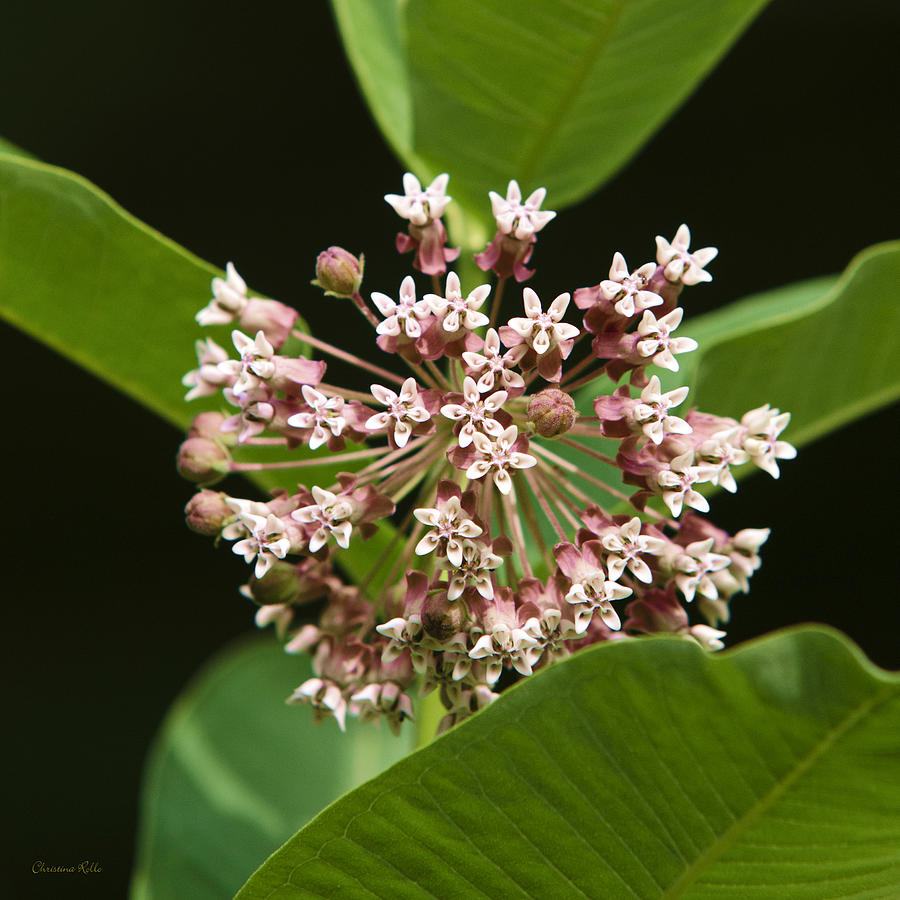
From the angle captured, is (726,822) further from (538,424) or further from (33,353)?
(33,353)

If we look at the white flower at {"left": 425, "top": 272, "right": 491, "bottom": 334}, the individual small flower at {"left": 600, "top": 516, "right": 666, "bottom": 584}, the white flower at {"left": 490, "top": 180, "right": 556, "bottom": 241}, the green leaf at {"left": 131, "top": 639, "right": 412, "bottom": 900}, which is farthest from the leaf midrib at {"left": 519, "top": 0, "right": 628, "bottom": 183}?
the green leaf at {"left": 131, "top": 639, "right": 412, "bottom": 900}

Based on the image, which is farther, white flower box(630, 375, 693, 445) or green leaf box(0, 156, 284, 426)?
green leaf box(0, 156, 284, 426)

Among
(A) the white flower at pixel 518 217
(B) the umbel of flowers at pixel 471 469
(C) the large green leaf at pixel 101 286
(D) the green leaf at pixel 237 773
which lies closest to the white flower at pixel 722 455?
(B) the umbel of flowers at pixel 471 469

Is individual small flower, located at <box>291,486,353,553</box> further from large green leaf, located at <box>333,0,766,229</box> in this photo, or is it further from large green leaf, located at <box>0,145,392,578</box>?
large green leaf, located at <box>333,0,766,229</box>

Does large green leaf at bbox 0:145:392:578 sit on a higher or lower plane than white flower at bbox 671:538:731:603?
higher

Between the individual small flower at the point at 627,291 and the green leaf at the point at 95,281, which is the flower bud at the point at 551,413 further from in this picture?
the green leaf at the point at 95,281
